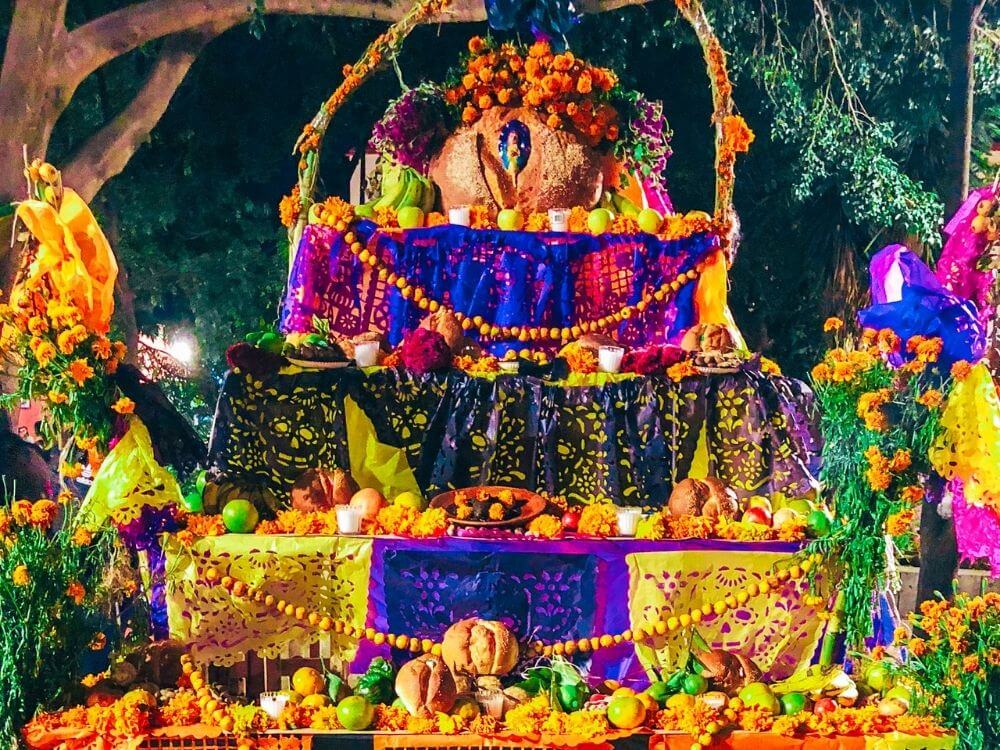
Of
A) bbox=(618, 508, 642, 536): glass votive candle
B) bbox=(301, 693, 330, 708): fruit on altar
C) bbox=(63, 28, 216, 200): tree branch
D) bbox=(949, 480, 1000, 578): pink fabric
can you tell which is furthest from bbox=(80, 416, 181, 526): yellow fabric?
bbox=(63, 28, 216, 200): tree branch

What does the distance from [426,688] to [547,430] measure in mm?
1468

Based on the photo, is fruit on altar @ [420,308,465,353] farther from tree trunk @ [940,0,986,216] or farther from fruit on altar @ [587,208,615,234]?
tree trunk @ [940,0,986,216]

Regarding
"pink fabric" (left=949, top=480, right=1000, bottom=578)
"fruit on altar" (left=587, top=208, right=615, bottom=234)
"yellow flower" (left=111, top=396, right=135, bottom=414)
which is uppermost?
"fruit on altar" (left=587, top=208, right=615, bottom=234)

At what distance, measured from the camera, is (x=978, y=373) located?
16.4ft

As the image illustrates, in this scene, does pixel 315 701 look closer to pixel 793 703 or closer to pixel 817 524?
pixel 793 703

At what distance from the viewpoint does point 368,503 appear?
17.2 feet

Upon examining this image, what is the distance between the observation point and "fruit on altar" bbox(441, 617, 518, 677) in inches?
191

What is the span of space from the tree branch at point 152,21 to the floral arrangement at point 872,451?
3.73m

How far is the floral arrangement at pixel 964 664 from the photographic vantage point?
14.3ft

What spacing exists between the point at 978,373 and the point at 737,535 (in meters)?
1.09

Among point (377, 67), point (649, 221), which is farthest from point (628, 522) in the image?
point (377, 67)

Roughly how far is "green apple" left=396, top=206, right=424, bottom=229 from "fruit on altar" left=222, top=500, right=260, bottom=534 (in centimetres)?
192

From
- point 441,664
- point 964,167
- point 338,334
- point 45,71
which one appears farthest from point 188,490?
point 964,167

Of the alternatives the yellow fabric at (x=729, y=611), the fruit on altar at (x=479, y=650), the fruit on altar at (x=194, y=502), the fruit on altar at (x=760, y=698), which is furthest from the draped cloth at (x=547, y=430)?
the fruit on altar at (x=760, y=698)
